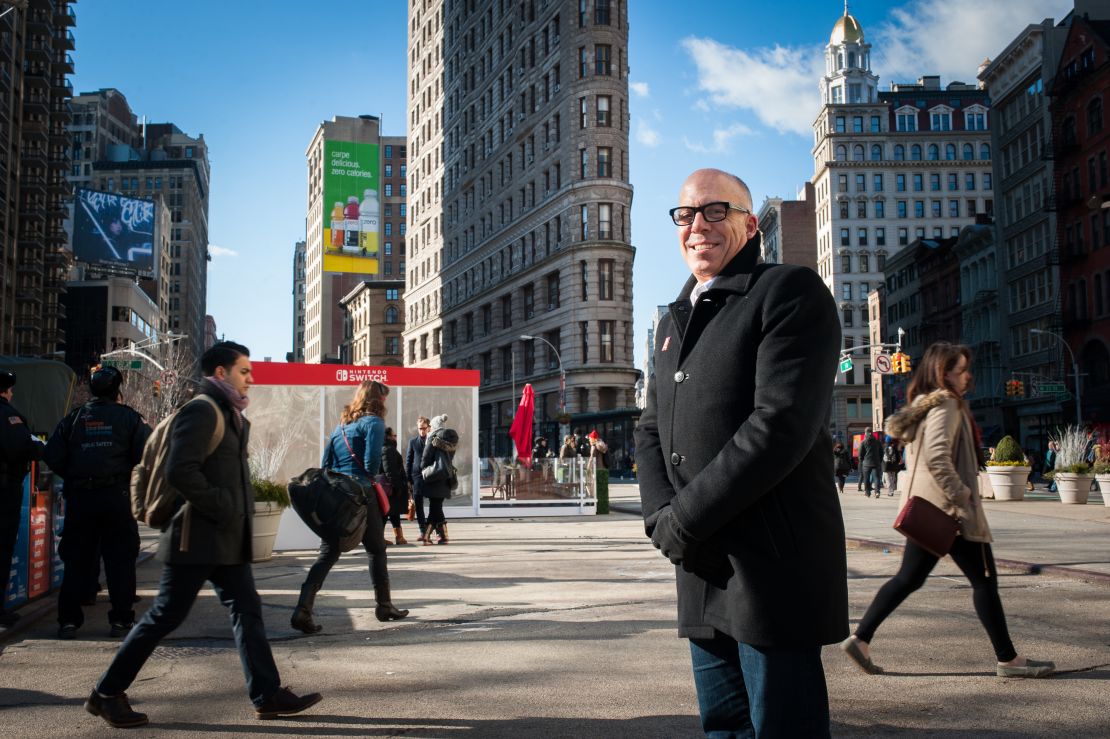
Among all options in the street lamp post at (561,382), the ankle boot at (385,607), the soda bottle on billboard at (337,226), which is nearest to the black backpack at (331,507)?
the ankle boot at (385,607)

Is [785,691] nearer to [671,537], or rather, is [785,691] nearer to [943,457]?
[671,537]

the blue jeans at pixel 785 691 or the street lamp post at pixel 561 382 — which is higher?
the street lamp post at pixel 561 382

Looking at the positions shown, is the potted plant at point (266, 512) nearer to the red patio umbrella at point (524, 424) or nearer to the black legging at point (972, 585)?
the black legging at point (972, 585)

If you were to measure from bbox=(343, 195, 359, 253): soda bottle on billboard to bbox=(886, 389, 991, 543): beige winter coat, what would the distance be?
7015 cm

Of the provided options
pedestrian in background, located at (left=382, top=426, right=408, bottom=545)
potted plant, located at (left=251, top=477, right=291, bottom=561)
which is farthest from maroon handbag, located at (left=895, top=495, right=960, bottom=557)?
pedestrian in background, located at (left=382, top=426, right=408, bottom=545)

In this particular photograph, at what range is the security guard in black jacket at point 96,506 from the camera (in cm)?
722

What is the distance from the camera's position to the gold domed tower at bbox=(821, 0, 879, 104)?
11938 cm

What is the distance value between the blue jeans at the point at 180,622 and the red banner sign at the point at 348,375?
960 centimetres

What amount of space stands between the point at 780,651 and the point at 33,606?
25.4 ft

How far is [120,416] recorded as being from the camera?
7523mm

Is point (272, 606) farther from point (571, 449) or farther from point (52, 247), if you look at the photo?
point (52, 247)

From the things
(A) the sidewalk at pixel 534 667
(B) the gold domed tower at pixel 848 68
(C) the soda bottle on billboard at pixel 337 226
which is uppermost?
(B) the gold domed tower at pixel 848 68

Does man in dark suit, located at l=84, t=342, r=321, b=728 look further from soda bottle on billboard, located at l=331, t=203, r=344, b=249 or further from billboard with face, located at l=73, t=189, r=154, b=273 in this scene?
billboard with face, located at l=73, t=189, r=154, b=273

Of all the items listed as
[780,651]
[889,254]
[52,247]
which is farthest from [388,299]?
[780,651]
